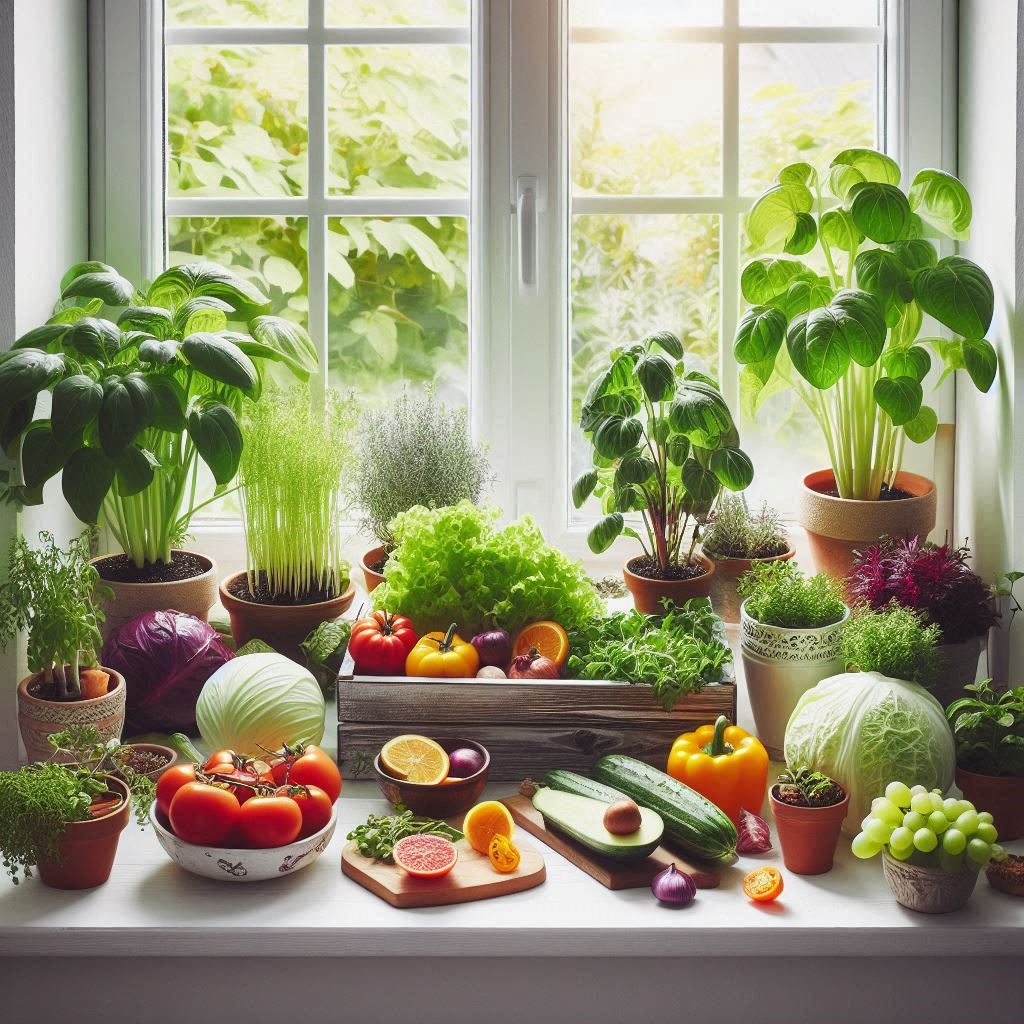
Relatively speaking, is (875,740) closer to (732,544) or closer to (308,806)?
(732,544)

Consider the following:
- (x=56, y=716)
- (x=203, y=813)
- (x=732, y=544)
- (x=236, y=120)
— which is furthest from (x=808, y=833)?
(x=236, y=120)

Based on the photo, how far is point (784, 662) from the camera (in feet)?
5.62

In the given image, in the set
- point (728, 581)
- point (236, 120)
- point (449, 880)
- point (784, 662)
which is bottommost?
point (449, 880)

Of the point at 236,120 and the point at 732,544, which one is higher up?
the point at 236,120

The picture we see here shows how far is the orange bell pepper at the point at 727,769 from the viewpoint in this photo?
5.15 ft

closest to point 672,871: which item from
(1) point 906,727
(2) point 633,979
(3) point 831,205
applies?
(2) point 633,979

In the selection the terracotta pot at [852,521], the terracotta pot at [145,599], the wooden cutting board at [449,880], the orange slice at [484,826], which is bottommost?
the wooden cutting board at [449,880]

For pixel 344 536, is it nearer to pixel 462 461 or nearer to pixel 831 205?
pixel 462 461

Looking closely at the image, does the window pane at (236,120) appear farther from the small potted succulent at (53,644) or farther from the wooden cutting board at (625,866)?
the wooden cutting board at (625,866)

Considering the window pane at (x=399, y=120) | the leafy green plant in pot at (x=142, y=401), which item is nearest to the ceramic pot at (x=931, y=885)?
the leafy green plant in pot at (x=142, y=401)

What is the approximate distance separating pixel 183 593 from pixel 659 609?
79 centimetres

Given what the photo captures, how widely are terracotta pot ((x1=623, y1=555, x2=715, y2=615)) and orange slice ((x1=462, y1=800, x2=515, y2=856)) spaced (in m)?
0.52

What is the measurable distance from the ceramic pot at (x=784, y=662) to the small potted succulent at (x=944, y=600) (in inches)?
3.2

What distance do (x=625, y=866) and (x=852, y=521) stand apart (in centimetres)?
76
